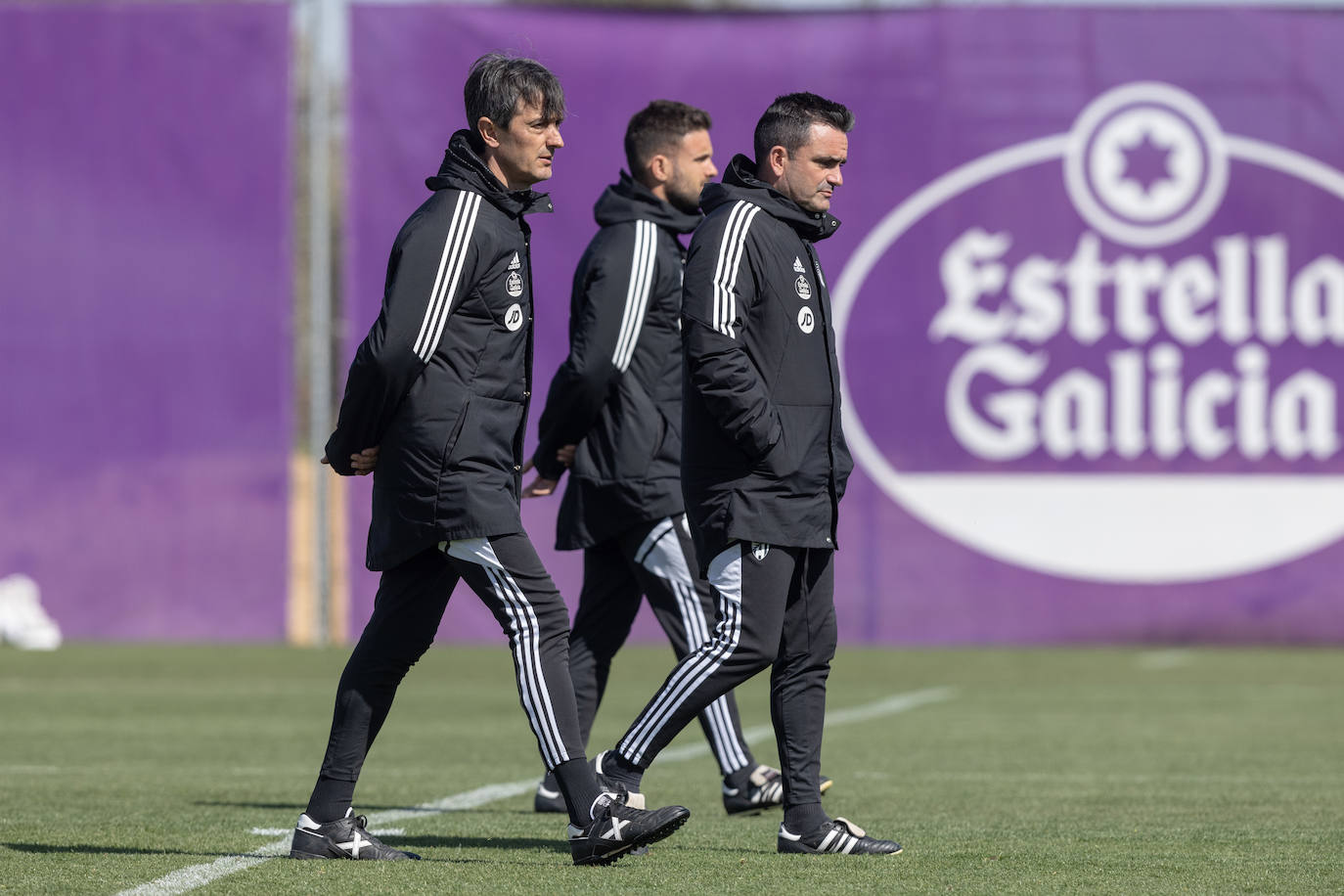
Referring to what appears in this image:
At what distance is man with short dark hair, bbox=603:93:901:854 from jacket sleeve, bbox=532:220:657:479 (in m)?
1.03

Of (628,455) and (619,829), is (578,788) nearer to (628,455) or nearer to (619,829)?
(619,829)

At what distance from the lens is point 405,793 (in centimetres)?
690

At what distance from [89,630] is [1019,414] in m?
6.78

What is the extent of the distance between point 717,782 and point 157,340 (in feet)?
28.8

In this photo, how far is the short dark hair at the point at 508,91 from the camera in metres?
5.12

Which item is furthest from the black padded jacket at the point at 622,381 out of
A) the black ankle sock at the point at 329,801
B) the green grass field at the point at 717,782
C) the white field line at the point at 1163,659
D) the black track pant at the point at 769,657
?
the white field line at the point at 1163,659

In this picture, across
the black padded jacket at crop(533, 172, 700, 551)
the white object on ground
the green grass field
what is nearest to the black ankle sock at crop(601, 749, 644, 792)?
the green grass field

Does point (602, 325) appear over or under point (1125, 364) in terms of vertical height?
under

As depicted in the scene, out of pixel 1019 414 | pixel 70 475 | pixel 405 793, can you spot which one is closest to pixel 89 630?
pixel 70 475

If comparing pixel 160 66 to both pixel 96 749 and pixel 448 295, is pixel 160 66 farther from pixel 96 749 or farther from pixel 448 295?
pixel 448 295

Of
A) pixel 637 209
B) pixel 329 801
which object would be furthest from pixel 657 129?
pixel 329 801

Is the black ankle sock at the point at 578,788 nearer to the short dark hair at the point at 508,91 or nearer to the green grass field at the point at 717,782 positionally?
the green grass field at the point at 717,782

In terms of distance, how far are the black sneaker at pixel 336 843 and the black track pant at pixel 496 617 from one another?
12 cm

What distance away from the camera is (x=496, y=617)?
513 cm
